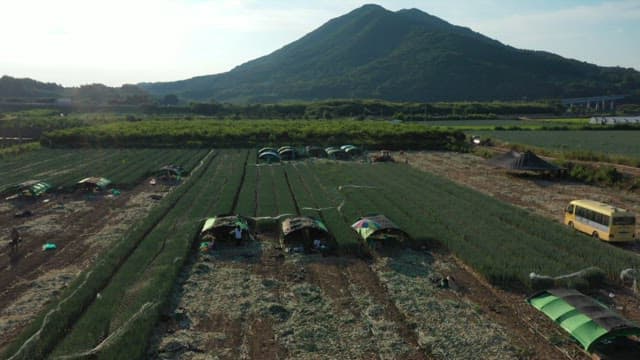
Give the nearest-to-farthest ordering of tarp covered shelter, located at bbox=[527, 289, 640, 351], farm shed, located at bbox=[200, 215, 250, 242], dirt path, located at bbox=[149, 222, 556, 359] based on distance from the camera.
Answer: tarp covered shelter, located at bbox=[527, 289, 640, 351], dirt path, located at bbox=[149, 222, 556, 359], farm shed, located at bbox=[200, 215, 250, 242]

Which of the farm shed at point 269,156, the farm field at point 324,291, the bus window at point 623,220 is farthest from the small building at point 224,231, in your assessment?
the farm shed at point 269,156

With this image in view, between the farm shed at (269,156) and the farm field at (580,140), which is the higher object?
the farm shed at (269,156)

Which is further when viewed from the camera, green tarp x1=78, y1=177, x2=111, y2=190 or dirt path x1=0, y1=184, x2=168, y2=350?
green tarp x1=78, y1=177, x2=111, y2=190

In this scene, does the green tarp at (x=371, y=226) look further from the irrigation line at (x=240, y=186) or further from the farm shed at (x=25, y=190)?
the farm shed at (x=25, y=190)

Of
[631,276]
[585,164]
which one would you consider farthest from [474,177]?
[631,276]

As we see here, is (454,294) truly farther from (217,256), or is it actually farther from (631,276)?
(217,256)

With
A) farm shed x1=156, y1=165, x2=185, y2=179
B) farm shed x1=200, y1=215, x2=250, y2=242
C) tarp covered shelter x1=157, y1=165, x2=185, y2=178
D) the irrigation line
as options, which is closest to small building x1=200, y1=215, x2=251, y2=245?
farm shed x1=200, y1=215, x2=250, y2=242

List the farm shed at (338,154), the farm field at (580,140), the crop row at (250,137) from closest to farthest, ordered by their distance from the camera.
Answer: the farm shed at (338,154), the farm field at (580,140), the crop row at (250,137)

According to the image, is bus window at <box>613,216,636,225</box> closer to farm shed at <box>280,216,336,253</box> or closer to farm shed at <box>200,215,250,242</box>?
farm shed at <box>280,216,336,253</box>
